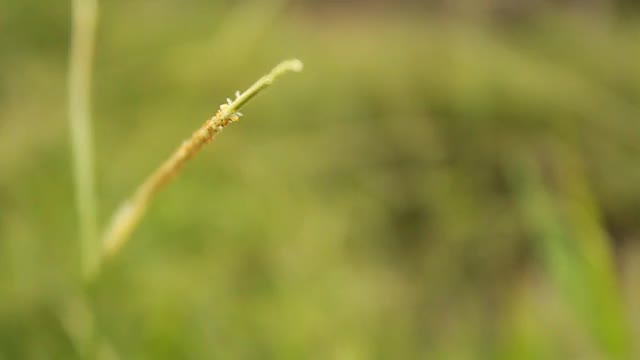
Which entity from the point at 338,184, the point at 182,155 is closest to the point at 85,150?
the point at 182,155

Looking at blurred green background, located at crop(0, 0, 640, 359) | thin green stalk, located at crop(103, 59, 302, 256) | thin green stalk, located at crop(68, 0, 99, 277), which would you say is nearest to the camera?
thin green stalk, located at crop(103, 59, 302, 256)

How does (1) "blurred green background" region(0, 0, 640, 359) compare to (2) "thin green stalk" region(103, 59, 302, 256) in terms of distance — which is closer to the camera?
(2) "thin green stalk" region(103, 59, 302, 256)

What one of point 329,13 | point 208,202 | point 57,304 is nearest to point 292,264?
point 57,304

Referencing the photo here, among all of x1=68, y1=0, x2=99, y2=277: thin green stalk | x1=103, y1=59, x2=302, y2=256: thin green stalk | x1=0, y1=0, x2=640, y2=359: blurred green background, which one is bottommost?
x1=103, y1=59, x2=302, y2=256: thin green stalk

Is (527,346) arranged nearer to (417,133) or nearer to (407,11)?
(417,133)

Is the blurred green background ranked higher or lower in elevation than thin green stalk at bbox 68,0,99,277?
higher

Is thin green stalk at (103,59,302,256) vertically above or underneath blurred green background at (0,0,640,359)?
underneath

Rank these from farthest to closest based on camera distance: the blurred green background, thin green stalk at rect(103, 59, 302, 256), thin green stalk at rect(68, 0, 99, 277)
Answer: the blurred green background
thin green stalk at rect(68, 0, 99, 277)
thin green stalk at rect(103, 59, 302, 256)
